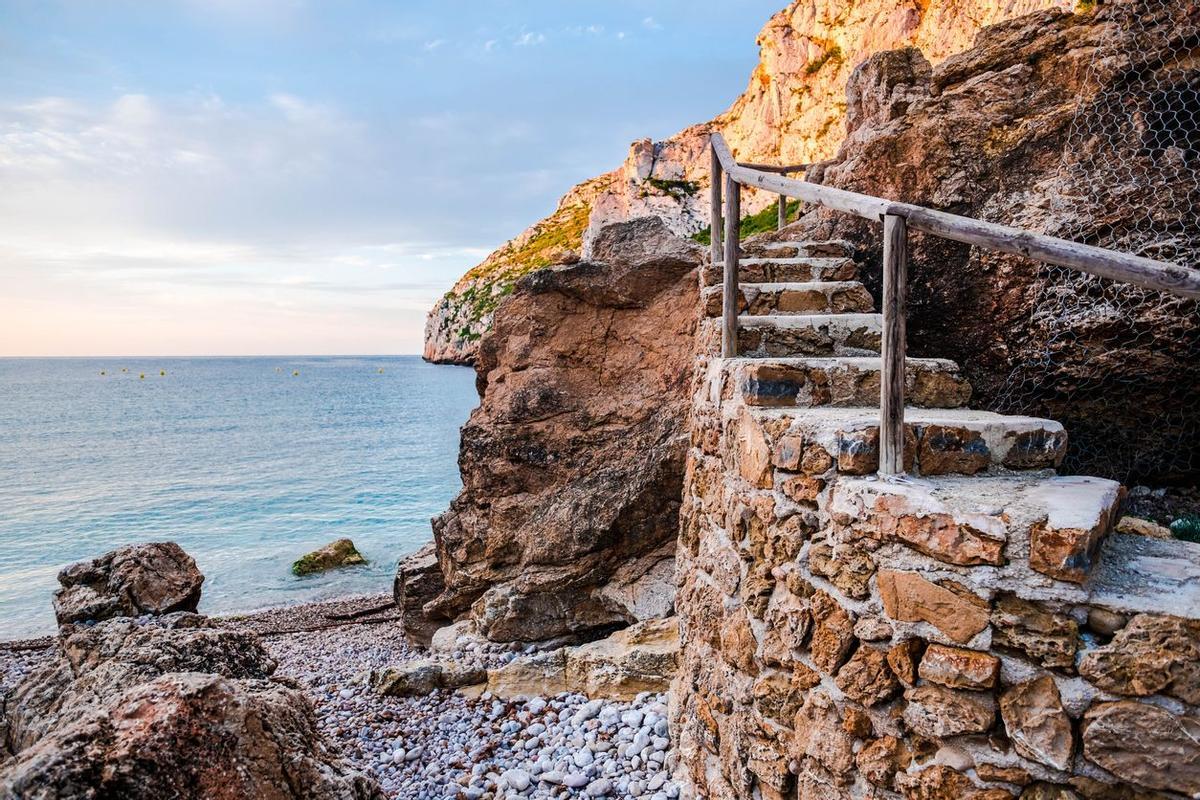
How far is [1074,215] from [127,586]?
10.3 meters

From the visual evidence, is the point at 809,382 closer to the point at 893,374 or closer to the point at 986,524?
the point at 893,374

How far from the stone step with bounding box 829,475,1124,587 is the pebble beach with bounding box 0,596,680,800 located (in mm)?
3013

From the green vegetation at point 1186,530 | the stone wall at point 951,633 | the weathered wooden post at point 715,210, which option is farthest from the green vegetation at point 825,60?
the stone wall at point 951,633

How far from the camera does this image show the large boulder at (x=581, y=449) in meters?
7.56

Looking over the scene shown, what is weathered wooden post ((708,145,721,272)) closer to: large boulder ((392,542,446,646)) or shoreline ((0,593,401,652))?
large boulder ((392,542,446,646))

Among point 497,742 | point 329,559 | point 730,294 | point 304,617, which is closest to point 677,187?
point 329,559

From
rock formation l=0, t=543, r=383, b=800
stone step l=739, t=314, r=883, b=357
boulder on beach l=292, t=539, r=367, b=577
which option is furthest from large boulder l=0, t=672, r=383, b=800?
boulder on beach l=292, t=539, r=367, b=577

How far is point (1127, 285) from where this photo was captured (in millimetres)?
4273

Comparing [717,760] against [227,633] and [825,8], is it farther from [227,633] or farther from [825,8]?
[825,8]

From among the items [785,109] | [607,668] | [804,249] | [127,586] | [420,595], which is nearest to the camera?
[804,249]

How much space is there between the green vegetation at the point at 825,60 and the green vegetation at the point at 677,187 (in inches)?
702

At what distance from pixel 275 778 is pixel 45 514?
1032 inches

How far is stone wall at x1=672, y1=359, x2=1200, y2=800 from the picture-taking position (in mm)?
2020

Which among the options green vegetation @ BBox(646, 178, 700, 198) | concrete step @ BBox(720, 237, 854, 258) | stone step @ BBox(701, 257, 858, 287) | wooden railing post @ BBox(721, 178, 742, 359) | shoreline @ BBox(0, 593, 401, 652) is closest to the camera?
wooden railing post @ BBox(721, 178, 742, 359)
